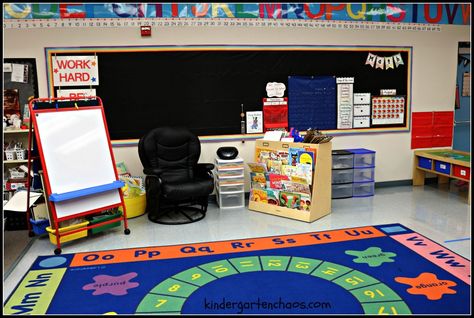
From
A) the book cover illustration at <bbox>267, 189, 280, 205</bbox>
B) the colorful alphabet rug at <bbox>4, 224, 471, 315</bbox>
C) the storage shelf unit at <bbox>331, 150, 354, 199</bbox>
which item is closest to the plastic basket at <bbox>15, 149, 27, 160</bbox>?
the colorful alphabet rug at <bbox>4, 224, 471, 315</bbox>

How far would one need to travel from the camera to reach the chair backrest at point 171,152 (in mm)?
5023

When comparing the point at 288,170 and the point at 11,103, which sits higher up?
the point at 11,103

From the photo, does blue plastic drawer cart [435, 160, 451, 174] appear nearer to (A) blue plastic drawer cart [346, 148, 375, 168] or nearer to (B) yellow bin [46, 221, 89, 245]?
(A) blue plastic drawer cart [346, 148, 375, 168]

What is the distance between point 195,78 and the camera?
18.0 ft

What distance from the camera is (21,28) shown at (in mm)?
4980

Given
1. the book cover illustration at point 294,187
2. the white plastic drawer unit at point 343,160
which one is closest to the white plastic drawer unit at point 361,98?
the white plastic drawer unit at point 343,160

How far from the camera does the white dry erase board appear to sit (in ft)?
13.1

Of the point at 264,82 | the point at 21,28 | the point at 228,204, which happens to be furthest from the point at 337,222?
the point at 21,28

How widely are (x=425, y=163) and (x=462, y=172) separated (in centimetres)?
78

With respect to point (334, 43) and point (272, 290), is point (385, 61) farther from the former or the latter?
point (272, 290)

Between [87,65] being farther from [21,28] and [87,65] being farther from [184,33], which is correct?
[184,33]

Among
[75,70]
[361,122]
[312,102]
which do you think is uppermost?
[75,70]

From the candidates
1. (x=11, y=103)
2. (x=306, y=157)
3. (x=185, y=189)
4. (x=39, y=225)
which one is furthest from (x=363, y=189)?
(x=11, y=103)

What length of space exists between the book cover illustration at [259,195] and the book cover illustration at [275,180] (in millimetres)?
160
